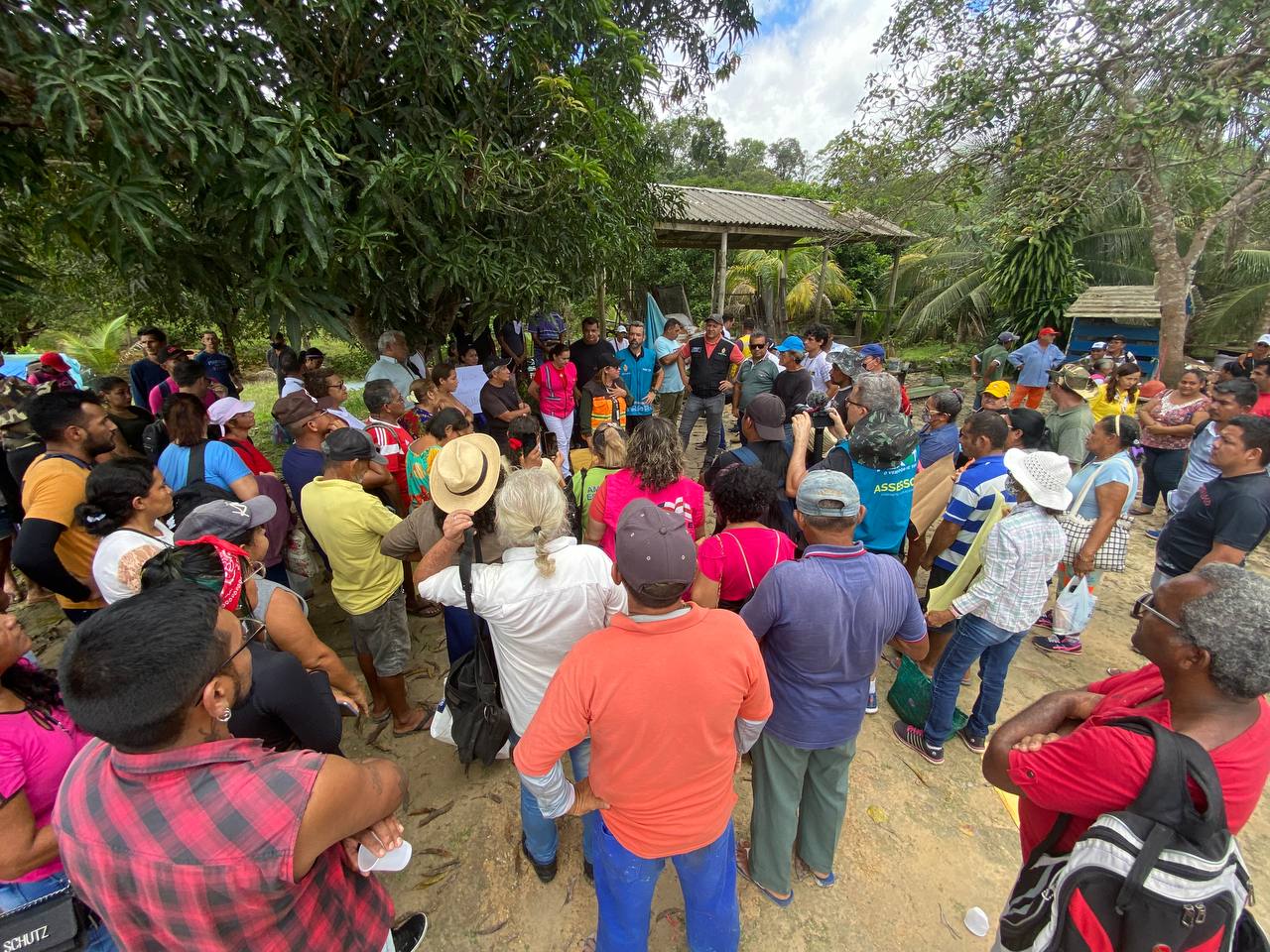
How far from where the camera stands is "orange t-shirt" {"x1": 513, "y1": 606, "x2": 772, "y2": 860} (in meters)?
1.50

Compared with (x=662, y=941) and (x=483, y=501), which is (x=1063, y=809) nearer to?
(x=662, y=941)

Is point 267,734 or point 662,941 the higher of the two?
point 267,734

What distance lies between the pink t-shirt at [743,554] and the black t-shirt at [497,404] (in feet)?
12.3

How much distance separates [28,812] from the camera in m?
1.35

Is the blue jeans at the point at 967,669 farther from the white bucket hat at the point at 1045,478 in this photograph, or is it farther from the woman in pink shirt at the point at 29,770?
the woman in pink shirt at the point at 29,770

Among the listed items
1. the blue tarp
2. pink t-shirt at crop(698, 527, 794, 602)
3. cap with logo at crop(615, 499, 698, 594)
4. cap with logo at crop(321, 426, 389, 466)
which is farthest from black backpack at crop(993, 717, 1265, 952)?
the blue tarp

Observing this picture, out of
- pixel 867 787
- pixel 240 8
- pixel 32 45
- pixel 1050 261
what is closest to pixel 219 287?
pixel 32 45

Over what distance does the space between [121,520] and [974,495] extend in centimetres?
427

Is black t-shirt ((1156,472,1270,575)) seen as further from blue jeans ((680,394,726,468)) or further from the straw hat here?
blue jeans ((680,394,726,468))

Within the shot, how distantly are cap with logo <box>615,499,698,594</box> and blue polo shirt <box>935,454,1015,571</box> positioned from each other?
234 centimetres

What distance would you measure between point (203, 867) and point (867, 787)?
118 inches

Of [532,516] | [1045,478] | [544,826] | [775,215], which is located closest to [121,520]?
[532,516]

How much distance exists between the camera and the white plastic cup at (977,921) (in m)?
2.29

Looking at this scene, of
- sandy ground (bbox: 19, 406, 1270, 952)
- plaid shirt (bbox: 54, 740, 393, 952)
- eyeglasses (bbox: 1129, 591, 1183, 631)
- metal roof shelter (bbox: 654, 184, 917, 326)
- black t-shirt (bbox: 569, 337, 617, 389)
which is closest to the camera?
plaid shirt (bbox: 54, 740, 393, 952)
